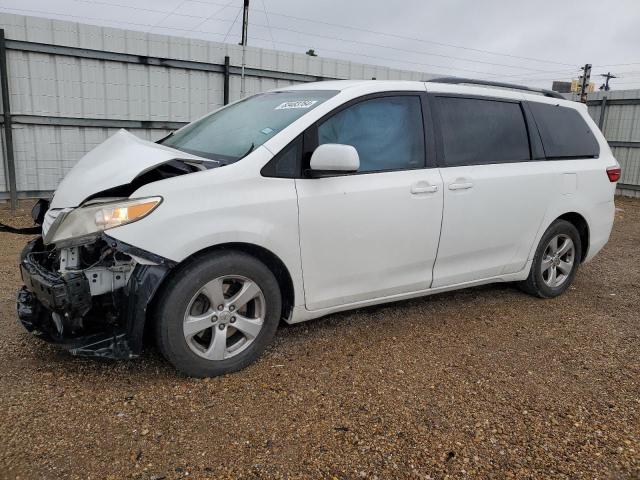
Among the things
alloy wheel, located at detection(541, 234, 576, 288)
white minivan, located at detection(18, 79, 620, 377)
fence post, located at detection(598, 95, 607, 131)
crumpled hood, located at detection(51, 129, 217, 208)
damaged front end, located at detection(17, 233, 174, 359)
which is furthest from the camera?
fence post, located at detection(598, 95, 607, 131)

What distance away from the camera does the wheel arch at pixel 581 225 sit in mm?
4711

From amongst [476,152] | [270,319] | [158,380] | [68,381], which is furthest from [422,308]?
[68,381]

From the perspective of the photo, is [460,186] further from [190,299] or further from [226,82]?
[226,82]

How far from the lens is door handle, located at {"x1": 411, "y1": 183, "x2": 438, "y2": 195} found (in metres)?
3.60

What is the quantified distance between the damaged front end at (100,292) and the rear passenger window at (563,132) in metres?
3.34

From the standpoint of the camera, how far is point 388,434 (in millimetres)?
2621

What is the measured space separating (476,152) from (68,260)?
2.90 metres

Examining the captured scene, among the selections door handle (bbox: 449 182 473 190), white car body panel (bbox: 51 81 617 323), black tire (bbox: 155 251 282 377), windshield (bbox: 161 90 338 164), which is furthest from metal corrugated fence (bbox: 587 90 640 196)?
black tire (bbox: 155 251 282 377)

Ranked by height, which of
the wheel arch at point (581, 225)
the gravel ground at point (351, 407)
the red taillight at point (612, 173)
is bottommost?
the gravel ground at point (351, 407)

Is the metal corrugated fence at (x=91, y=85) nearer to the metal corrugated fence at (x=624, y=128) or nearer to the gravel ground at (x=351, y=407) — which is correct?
the gravel ground at (x=351, y=407)

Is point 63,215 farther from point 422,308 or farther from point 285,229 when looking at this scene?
point 422,308

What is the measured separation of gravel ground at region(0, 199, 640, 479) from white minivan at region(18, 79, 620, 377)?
273 millimetres

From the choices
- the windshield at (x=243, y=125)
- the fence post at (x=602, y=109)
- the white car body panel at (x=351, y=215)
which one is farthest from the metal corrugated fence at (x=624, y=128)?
the windshield at (x=243, y=125)

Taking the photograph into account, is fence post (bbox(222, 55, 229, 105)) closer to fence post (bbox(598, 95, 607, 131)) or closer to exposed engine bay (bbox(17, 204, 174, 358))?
exposed engine bay (bbox(17, 204, 174, 358))
